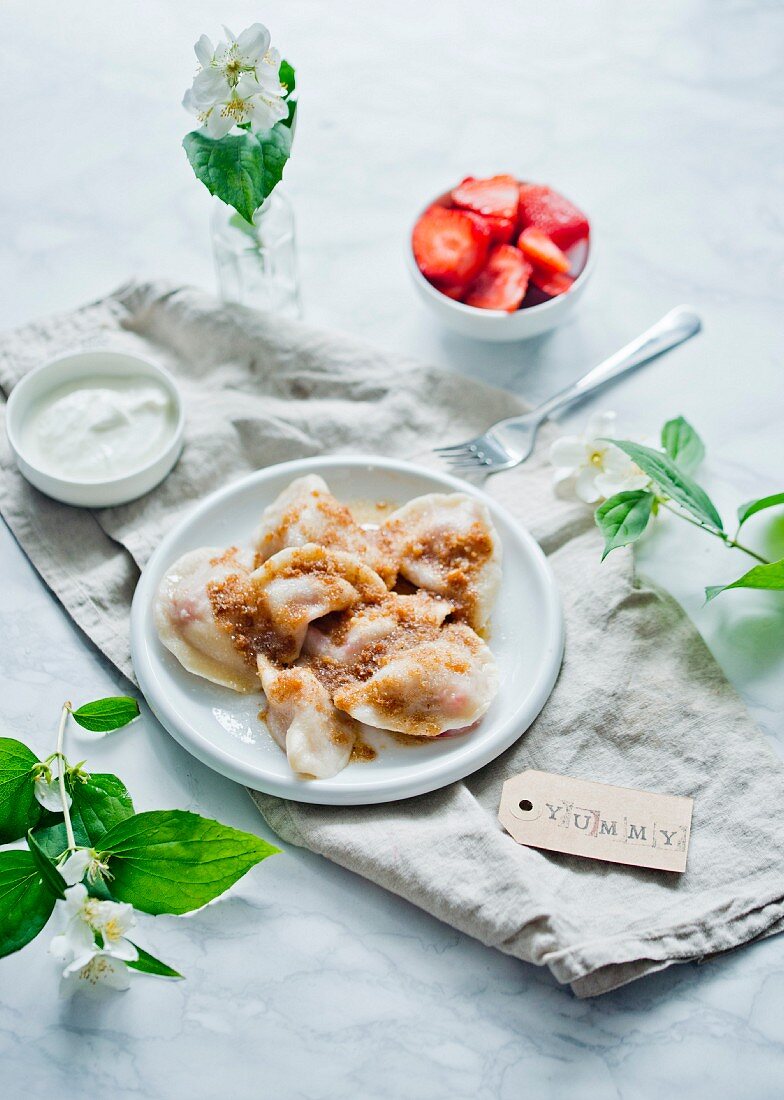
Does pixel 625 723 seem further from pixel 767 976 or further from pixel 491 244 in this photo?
pixel 491 244

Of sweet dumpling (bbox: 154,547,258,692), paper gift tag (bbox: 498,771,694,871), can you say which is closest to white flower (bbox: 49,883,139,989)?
sweet dumpling (bbox: 154,547,258,692)

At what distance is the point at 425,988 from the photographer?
1820 millimetres

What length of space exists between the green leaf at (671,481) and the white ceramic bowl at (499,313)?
0.52 metres

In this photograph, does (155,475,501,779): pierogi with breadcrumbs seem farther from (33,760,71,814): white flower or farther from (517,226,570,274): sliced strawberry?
(517,226,570,274): sliced strawberry

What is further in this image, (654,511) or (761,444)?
(761,444)

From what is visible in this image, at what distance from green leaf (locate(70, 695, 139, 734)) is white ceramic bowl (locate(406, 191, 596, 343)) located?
3.99 feet

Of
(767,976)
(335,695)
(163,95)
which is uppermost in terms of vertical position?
(163,95)

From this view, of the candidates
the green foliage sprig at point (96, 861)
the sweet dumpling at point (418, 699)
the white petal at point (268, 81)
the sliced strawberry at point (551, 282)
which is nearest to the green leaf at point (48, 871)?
the green foliage sprig at point (96, 861)

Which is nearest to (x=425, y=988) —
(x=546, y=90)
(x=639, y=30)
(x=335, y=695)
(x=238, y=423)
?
(x=335, y=695)

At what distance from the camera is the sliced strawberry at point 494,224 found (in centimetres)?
256

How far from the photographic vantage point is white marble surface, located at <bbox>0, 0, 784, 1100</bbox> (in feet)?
5.79

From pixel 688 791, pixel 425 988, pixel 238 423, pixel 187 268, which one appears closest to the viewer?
pixel 425 988

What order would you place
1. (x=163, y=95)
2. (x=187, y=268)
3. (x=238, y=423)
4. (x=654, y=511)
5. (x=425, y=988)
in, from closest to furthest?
(x=425, y=988)
(x=654, y=511)
(x=238, y=423)
(x=187, y=268)
(x=163, y=95)

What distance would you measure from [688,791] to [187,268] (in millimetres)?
1927
